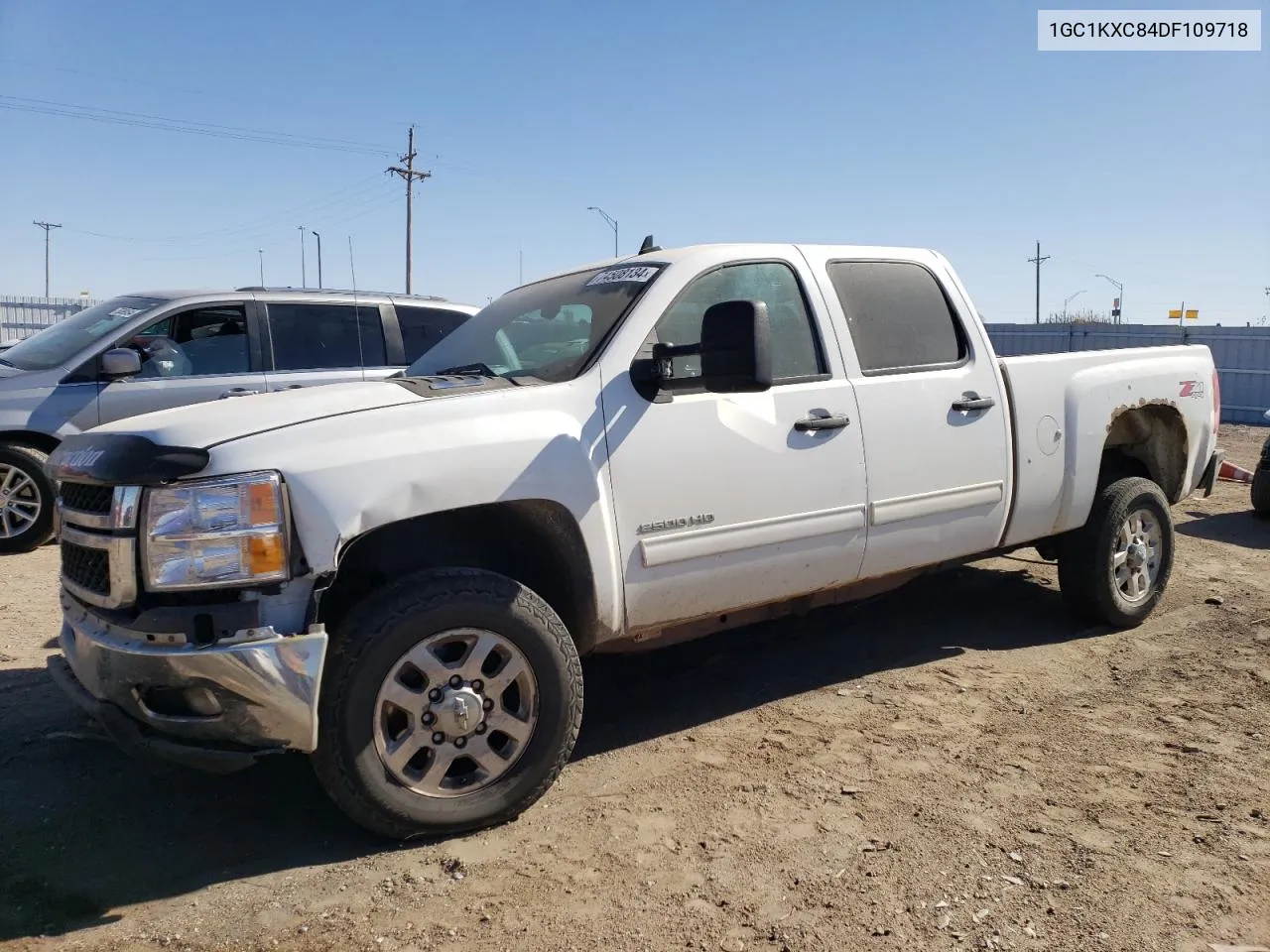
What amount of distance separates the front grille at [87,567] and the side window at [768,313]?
2034mm

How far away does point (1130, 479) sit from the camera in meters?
5.46

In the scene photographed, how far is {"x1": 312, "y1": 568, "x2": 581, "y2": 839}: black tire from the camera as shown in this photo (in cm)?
302

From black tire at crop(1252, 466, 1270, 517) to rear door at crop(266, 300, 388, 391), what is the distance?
23.9 ft

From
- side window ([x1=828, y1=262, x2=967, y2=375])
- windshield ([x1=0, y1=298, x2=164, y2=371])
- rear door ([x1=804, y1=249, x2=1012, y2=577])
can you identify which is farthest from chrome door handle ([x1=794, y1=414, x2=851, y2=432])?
windshield ([x1=0, y1=298, x2=164, y2=371])

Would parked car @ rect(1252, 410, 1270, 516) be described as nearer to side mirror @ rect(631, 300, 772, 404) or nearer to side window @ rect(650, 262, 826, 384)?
side window @ rect(650, 262, 826, 384)

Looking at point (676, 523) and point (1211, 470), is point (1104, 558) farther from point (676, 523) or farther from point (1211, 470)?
point (676, 523)

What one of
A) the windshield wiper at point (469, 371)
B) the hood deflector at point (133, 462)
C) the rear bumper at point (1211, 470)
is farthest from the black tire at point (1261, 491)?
the hood deflector at point (133, 462)

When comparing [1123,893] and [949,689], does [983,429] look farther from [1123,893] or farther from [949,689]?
[1123,893]

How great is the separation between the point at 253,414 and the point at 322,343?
15.9ft

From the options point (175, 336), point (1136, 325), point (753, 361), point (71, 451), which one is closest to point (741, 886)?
point (753, 361)

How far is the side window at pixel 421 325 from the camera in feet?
26.7

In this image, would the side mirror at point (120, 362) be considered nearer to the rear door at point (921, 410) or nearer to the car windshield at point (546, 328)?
the car windshield at point (546, 328)

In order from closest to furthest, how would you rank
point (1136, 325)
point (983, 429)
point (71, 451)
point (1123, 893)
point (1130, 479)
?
1. point (1123, 893)
2. point (71, 451)
3. point (983, 429)
4. point (1130, 479)
5. point (1136, 325)

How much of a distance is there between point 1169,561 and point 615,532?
3.78 m
